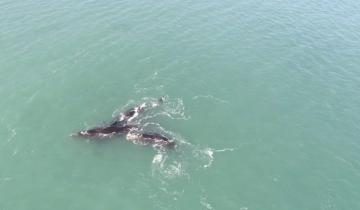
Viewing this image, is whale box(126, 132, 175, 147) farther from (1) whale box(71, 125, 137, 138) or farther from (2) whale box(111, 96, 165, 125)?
(2) whale box(111, 96, 165, 125)

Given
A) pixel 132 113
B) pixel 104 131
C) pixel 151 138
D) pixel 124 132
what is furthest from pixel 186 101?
pixel 104 131

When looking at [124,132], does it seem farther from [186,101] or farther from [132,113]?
[186,101]

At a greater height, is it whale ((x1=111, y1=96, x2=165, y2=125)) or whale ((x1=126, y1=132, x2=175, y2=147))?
→ whale ((x1=111, y1=96, x2=165, y2=125))

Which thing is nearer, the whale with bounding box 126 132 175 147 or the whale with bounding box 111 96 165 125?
the whale with bounding box 126 132 175 147

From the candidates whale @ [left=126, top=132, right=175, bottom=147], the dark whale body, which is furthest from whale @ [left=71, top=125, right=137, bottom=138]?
whale @ [left=126, top=132, right=175, bottom=147]

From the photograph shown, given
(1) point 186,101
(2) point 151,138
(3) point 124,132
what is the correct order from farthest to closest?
1. (1) point 186,101
2. (3) point 124,132
3. (2) point 151,138

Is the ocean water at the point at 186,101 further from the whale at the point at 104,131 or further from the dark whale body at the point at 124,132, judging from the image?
the dark whale body at the point at 124,132

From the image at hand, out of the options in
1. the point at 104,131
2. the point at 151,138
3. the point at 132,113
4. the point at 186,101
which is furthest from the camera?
the point at 186,101

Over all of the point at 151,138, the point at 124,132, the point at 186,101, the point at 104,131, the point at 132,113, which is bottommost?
the point at 186,101

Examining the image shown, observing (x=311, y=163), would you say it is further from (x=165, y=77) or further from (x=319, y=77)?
(x=165, y=77)

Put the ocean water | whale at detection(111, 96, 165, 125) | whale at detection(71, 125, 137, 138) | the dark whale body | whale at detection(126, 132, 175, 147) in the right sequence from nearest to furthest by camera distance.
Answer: the ocean water → whale at detection(126, 132, 175, 147) → the dark whale body → whale at detection(71, 125, 137, 138) → whale at detection(111, 96, 165, 125)
